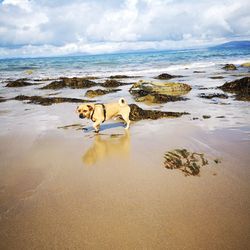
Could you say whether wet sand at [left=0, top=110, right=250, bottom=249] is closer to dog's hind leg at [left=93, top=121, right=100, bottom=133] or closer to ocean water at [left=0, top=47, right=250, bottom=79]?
dog's hind leg at [left=93, top=121, right=100, bottom=133]

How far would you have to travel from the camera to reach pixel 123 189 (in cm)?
354

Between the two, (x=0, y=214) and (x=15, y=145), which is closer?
(x=0, y=214)

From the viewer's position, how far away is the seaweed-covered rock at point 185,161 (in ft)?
13.2

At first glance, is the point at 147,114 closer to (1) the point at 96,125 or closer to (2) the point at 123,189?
(1) the point at 96,125

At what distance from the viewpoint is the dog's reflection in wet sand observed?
475 cm

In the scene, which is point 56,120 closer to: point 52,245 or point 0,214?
point 0,214

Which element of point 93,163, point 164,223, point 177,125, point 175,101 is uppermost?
point 164,223

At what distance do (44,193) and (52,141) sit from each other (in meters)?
2.29

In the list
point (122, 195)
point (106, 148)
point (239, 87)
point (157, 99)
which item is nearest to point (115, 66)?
point (239, 87)

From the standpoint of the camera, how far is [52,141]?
5629mm

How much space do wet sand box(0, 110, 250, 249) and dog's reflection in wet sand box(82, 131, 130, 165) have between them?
20mm

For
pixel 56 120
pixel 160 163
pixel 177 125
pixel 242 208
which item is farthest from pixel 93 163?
pixel 56 120

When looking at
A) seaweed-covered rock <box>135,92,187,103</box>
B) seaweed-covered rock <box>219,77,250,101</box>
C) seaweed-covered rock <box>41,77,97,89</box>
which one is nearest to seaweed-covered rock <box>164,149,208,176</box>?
seaweed-covered rock <box>135,92,187,103</box>

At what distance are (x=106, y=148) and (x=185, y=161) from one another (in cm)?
169
